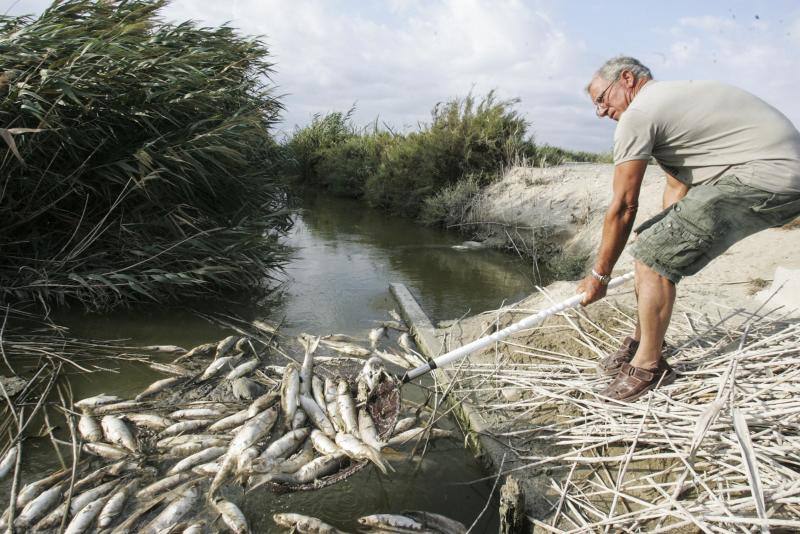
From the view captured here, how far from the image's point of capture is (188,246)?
6.91m

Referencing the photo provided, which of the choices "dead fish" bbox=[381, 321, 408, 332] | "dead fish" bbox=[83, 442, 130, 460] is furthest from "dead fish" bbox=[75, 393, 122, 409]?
"dead fish" bbox=[381, 321, 408, 332]

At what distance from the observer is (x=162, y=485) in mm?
3414

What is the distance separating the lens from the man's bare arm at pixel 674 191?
4266mm

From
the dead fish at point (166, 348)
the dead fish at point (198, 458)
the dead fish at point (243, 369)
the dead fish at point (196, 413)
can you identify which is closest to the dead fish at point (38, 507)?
the dead fish at point (198, 458)

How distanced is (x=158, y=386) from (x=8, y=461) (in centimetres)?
123

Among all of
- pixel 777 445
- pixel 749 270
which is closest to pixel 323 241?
pixel 749 270

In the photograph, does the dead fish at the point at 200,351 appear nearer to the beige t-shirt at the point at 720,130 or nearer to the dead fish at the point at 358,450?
the dead fish at the point at 358,450

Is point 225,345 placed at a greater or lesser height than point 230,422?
greater

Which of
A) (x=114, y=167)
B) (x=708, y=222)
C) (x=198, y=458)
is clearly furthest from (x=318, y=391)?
(x=114, y=167)

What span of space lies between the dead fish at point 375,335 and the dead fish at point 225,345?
4.86 feet

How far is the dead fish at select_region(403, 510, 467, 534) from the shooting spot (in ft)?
10.4

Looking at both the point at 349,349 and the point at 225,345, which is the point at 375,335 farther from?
the point at 225,345

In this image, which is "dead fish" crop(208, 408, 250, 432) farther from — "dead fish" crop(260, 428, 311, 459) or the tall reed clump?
the tall reed clump

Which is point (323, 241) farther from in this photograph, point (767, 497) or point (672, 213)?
point (767, 497)
